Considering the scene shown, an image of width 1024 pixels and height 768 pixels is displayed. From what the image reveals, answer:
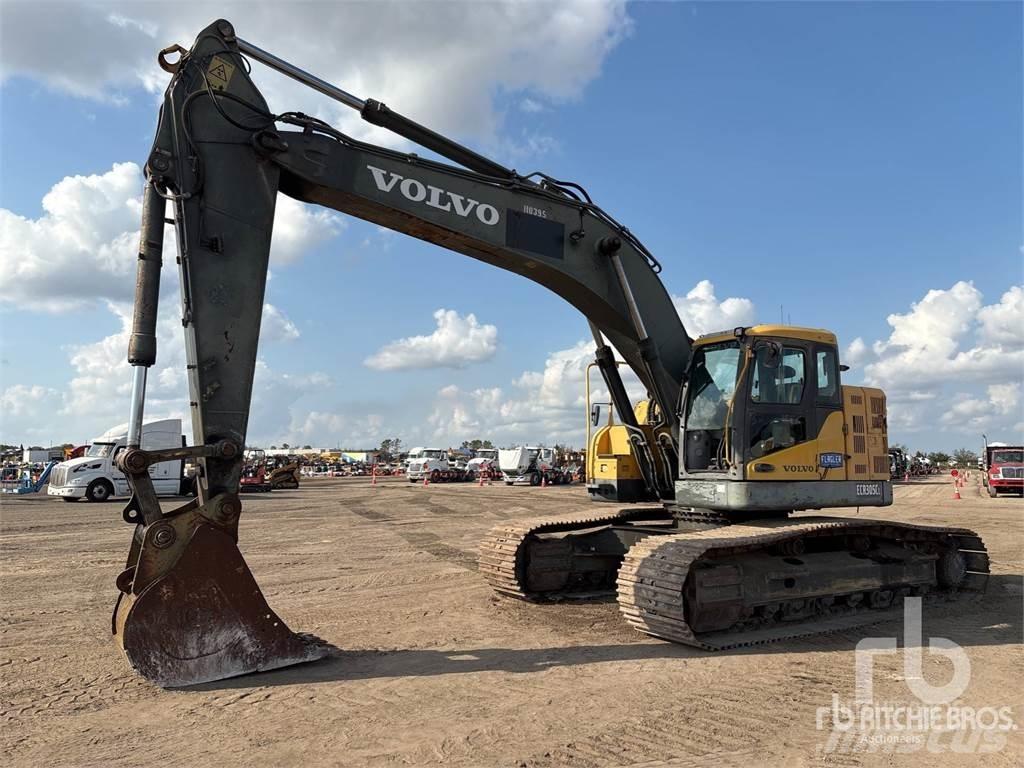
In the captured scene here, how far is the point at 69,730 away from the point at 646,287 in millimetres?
7247

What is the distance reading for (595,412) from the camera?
402 inches

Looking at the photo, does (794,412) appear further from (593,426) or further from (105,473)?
(105,473)

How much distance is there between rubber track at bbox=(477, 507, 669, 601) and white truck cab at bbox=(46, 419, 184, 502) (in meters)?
21.2

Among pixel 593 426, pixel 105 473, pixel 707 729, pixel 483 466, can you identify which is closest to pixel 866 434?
pixel 593 426

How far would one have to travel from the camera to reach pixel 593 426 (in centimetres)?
1027

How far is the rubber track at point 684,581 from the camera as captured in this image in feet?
24.3

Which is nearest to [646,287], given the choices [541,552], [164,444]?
[541,552]

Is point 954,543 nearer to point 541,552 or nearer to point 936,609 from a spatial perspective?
point 936,609

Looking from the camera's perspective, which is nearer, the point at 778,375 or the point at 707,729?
the point at 707,729

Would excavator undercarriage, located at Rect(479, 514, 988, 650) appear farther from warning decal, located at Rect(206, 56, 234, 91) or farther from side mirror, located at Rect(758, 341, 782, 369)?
warning decal, located at Rect(206, 56, 234, 91)

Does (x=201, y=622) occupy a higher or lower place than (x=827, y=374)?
lower

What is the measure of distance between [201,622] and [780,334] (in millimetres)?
6830

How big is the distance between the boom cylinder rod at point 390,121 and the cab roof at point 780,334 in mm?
3091

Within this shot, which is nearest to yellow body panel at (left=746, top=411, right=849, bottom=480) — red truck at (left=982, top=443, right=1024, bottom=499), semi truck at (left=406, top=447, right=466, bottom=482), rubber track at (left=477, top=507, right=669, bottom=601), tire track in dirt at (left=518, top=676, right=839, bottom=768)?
rubber track at (left=477, top=507, right=669, bottom=601)
